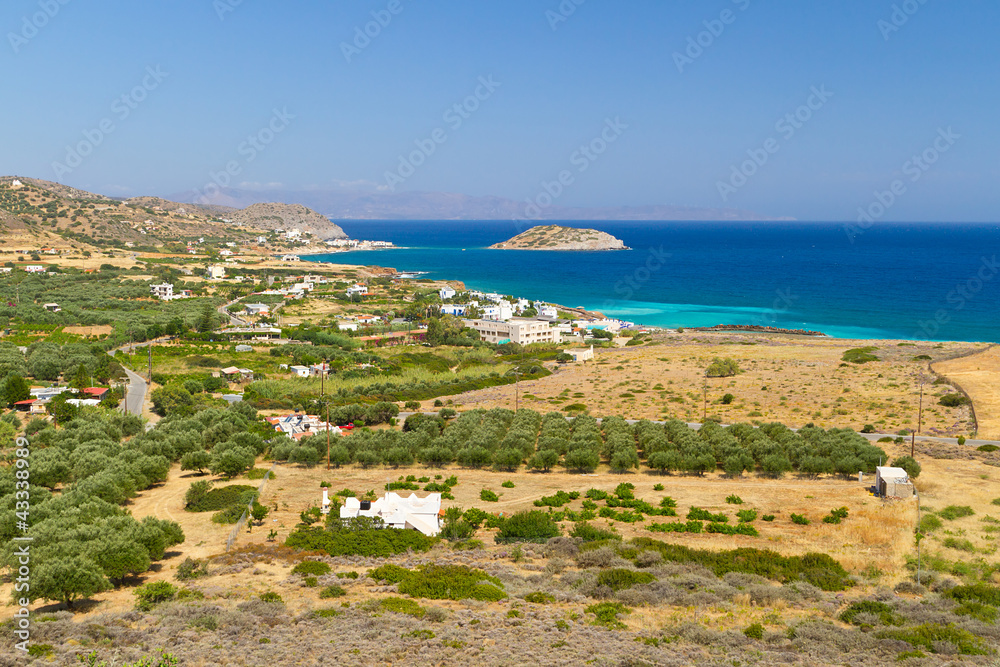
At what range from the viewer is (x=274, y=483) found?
27344 millimetres

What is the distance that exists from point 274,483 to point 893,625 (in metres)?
21.2

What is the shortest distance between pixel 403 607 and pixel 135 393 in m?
35.6

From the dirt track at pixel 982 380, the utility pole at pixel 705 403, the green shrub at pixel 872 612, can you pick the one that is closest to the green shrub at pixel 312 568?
the green shrub at pixel 872 612

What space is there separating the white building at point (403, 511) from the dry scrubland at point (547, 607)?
1.63 meters

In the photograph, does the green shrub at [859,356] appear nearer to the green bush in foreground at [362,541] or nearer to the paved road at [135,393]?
the green bush in foreground at [362,541]

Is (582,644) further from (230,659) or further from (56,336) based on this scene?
(56,336)

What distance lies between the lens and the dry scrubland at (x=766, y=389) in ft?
124

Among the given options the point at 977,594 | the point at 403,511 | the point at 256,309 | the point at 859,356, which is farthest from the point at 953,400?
the point at 256,309

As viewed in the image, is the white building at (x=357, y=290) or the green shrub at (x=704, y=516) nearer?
the green shrub at (x=704, y=516)

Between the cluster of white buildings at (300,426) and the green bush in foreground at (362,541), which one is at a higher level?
the cluster of white buildings at (300,426)

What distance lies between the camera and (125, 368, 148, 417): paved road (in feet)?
132

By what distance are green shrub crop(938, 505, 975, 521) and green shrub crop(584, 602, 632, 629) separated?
12705 millimetres

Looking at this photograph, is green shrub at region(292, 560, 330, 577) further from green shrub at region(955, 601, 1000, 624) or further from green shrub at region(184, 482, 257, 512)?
green shrub at region(955, 601, 1000, 624)

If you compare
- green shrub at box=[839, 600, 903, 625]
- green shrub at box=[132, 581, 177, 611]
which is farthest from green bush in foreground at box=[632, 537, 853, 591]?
green shrub at box=[132, 581, 177, 611]
